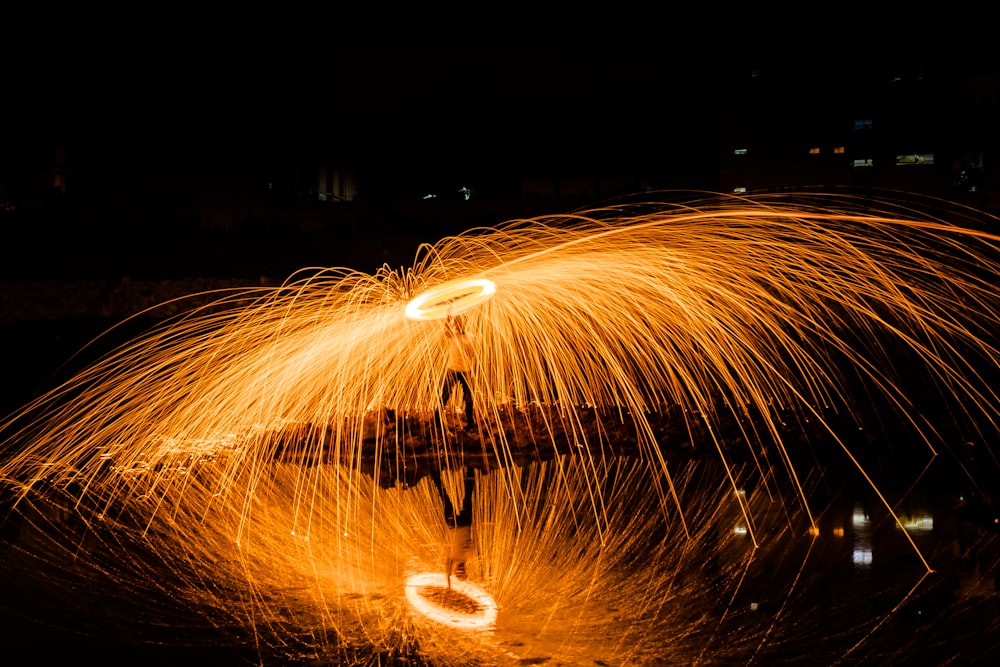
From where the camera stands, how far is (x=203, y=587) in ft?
20.2

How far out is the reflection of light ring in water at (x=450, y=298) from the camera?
8.70 metres

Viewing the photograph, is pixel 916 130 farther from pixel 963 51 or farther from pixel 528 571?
pixel 528 571

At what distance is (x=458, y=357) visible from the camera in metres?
9.70

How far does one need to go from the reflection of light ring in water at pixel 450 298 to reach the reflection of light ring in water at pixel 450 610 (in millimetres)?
3189

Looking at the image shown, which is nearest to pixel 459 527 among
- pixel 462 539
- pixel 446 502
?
pixel 462 539

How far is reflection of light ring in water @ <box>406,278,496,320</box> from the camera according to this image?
870 centimetres

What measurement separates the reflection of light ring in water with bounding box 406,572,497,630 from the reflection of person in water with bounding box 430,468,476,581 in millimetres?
119

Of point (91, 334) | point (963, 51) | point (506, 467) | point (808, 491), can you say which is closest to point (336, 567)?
point (506, 467)

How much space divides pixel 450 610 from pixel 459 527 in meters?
1.81

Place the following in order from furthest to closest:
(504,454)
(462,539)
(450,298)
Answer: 1. (504,454)
2. (450,298)
3. (462,539)

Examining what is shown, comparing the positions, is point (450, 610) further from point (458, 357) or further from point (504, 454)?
point (504, 454)

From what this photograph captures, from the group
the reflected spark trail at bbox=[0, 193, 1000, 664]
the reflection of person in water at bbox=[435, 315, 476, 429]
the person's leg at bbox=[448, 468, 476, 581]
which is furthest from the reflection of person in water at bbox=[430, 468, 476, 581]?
the reflection of person in water at bbox=[435, 315, 476, 429]

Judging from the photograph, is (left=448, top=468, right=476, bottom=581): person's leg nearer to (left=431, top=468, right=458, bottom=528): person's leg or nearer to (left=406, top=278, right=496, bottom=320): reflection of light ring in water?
(left=431, top=468, right=458, bottom=528): person's leg

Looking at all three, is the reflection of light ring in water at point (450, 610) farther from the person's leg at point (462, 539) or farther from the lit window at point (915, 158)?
the lit window at point (915, 158)
